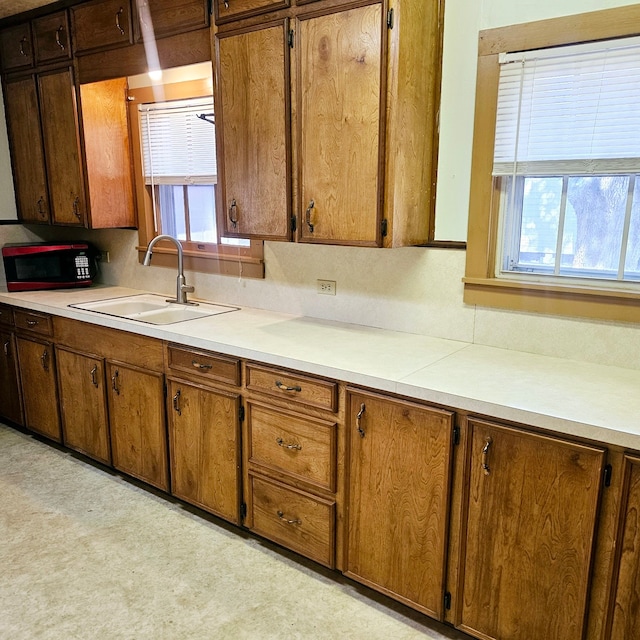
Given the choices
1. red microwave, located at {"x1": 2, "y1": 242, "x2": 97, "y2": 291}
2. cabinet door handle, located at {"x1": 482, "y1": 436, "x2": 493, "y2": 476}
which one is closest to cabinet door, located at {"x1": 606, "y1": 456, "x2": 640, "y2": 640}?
cabinet door handle, located at {"x1": 482, "y1": 436, "x2": 493, "y2": 476}

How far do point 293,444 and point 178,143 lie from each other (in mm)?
1966

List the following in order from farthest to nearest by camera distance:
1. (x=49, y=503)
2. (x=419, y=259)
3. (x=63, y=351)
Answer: (x=63, y=351), (x=49, y=503), (x=419, y=259)

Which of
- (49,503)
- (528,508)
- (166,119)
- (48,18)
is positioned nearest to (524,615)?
(528,508)

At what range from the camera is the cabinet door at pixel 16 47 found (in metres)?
3.44

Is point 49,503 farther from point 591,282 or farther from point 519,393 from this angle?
point 591,282

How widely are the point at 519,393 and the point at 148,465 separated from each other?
6.30 feet

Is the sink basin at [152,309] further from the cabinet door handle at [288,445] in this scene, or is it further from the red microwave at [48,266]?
the cabinet door handle at [288,445]

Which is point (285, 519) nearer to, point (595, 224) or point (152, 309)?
point (152, 309)

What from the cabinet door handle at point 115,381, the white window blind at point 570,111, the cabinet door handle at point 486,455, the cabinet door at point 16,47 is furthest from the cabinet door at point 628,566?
the cabinet door at point 16,47

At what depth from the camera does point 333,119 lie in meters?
2.19

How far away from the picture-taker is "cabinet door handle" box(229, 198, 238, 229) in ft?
8.42

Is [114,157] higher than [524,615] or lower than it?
higher

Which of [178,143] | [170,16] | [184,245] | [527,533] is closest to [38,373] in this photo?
[184,245]

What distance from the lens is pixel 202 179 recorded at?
126 inches
